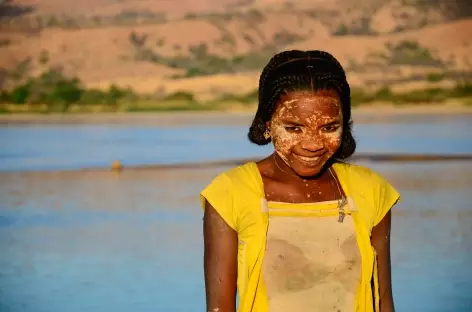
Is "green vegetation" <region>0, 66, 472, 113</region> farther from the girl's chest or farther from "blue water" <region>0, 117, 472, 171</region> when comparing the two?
the girl's chest

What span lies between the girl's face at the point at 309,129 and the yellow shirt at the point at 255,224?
59 mm

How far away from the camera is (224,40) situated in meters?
8.59

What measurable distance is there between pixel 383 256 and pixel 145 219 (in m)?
3.72

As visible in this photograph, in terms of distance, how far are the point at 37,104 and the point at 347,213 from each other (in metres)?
7.01

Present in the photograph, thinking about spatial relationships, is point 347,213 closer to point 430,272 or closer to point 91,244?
point 430,272

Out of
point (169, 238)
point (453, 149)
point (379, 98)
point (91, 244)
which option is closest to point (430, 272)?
point (169, 238)

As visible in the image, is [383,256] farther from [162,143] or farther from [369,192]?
[162,143]

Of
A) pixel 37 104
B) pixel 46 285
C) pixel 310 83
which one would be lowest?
pixel 46 285

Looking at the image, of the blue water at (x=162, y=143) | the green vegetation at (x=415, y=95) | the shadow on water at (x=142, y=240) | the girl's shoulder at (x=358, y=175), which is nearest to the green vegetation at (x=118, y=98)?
the green vegetation at (x=415, y=95)

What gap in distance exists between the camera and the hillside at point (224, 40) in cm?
811

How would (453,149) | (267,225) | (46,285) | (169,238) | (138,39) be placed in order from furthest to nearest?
(138,39), (453,149), (169,238), (46,285), (267,225)

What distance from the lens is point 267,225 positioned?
152 cm

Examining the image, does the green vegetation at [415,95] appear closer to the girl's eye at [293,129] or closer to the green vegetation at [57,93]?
the green vegetation at [57,93]

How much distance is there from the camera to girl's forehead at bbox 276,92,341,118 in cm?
158
